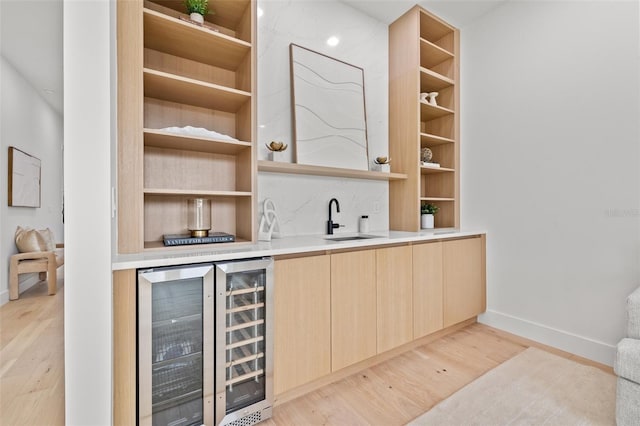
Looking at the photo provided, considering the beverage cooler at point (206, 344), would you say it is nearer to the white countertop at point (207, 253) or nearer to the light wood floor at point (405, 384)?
the white countertop at point (207, 253)

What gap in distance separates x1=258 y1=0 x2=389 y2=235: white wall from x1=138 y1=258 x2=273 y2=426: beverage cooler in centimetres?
84

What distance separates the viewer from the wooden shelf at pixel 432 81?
280 cm

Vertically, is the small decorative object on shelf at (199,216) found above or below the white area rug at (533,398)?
above

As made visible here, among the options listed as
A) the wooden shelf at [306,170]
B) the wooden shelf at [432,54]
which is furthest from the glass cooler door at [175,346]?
the wooden shelf at [432,54]

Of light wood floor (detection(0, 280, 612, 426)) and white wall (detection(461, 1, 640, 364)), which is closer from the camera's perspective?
light wood floor (detection(0, 280, 612, 426))

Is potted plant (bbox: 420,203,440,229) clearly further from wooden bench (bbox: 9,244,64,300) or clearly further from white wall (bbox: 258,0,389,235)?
wooden bench (bbox: 9,244,64,300)

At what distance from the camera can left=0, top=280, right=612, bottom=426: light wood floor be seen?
1603mm

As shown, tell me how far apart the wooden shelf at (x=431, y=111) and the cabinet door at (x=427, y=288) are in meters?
1.32

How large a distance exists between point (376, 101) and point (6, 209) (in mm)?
2845

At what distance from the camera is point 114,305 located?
124 centimetres

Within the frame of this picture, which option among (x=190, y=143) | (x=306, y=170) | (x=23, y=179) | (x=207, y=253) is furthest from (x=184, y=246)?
(x=23, y=179)

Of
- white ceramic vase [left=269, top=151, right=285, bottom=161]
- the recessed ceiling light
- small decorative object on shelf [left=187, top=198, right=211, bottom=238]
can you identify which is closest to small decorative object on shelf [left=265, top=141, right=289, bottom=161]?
→ white ceramic vase [left=269, top=151, right=285, bottom=161]

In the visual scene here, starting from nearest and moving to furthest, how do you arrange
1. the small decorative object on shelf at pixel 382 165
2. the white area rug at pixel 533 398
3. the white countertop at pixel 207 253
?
the white countertop at pixel 207 253
the white area rug at pixel 533 398
the small decorative object on shelf at pixel 382 165

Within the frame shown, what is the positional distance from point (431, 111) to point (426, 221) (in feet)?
3.60
